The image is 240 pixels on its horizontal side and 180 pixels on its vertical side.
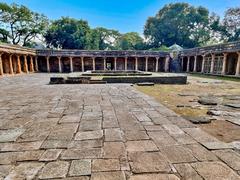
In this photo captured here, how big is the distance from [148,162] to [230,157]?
4.24 feet

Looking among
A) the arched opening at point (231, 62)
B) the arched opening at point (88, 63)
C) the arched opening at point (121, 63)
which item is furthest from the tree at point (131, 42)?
the arched opening at point (231, 62)

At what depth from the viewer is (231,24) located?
37188mm

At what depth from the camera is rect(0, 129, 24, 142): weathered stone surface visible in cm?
318

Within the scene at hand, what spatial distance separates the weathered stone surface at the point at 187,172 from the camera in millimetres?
2133

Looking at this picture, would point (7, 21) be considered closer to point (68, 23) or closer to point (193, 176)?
point (68, 23)

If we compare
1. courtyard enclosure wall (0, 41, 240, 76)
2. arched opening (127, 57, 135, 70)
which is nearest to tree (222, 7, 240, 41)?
courtyard enclosure wall (0, 41, 240, 76)

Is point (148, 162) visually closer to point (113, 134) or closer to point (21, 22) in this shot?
point (113, 134)

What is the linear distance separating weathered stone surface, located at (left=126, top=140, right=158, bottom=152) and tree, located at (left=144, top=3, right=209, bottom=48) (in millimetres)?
45091

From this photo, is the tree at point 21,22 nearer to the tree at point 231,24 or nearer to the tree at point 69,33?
the tree at point 69,33

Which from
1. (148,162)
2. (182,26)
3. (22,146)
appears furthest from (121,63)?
(148,162)

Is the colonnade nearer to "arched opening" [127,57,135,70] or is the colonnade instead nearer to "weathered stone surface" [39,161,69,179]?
"arched opening" [127,57,135,70]

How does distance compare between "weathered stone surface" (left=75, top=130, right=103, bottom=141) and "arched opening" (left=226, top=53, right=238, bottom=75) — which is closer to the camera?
"weathered stone surface" (left=75, top=130, right=103, bottom=141)

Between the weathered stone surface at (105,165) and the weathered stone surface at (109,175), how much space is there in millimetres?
82

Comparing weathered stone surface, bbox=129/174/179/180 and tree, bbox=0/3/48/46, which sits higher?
tree, bbox=0/3/48/46
